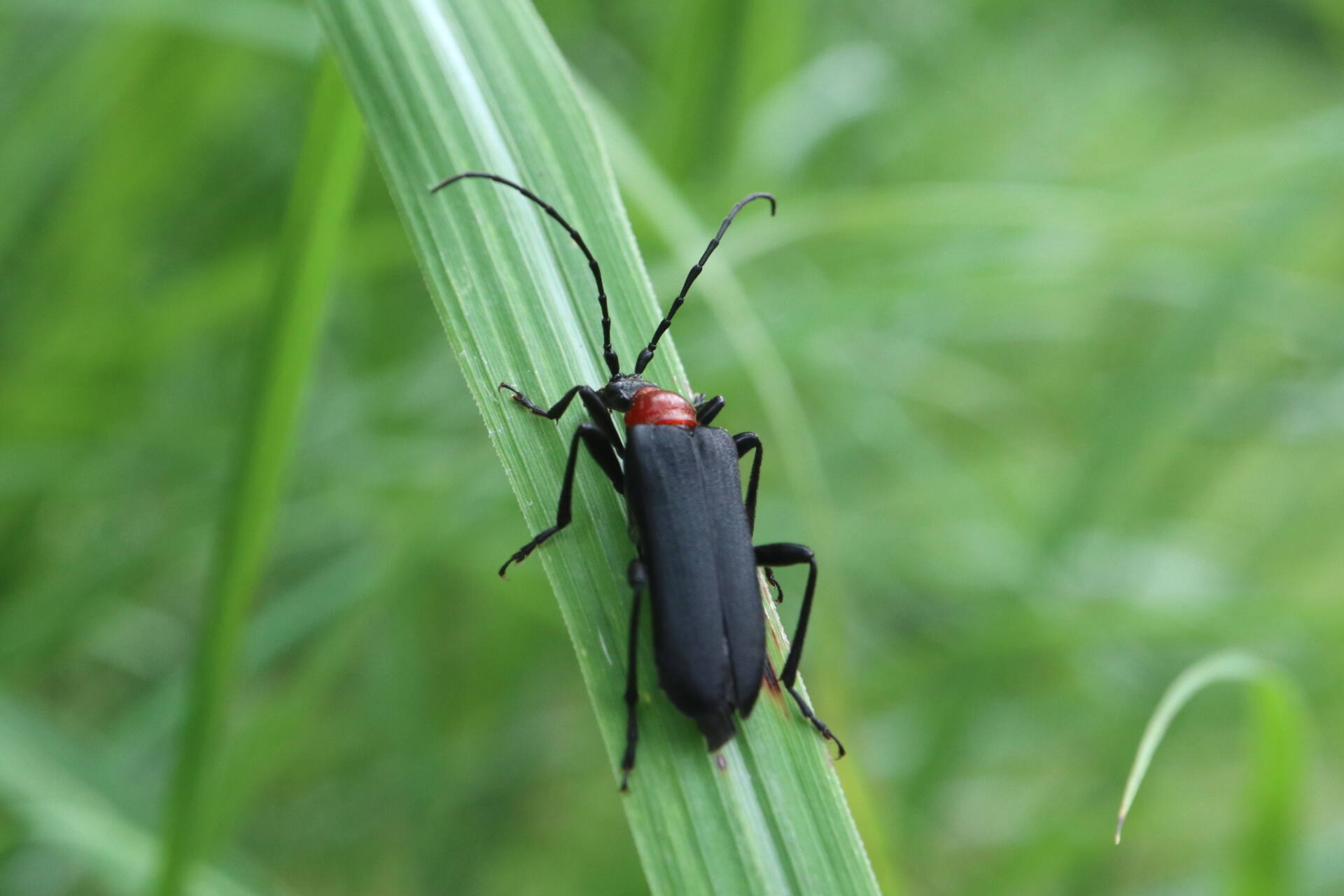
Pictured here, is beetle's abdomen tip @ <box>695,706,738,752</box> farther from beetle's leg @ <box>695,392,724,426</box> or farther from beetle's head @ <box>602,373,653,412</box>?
beetle's leg @ <box>695,392,724,426</box>

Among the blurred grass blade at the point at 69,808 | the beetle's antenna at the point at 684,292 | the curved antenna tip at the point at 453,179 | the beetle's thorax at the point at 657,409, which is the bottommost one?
the blurred grass blade at the point at 69,808

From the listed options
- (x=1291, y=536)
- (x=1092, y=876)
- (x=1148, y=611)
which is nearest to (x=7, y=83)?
(x=1148, y=611)

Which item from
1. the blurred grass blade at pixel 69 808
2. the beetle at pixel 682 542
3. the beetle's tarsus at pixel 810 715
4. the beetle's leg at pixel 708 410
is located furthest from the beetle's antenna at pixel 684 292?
the blurred grass blade at pixel 69 808

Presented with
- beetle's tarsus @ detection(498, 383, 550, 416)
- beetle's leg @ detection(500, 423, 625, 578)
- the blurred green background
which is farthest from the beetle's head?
the blurred green background

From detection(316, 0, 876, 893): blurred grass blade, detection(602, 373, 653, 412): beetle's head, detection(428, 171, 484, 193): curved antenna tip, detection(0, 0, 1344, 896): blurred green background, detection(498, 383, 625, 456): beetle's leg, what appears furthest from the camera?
detection(0, 0, 1344, 896): blurred green background

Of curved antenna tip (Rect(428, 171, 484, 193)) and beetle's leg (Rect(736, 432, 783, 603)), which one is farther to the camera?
→ beetle's leg (Rect(736, 432, 783, 603))

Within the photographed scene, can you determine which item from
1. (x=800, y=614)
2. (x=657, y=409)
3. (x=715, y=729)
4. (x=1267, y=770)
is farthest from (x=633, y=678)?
(x=1267, y=770)

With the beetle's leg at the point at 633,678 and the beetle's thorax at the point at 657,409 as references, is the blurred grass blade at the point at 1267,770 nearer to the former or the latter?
the beetle's leg at the point at 633,678
